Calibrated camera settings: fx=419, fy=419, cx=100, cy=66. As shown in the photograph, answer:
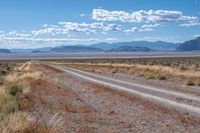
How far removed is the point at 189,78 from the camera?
33500mm

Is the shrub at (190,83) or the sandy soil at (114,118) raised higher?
the sandy soil at (114,118)

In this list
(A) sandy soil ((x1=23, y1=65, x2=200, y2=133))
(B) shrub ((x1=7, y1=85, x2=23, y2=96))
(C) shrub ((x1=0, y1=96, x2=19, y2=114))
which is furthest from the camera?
(B) shrub ((x1=7, y1=85, x2=23, y2=96))

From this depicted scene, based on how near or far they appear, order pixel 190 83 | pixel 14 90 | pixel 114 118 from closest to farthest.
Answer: pixel 114 118
pixel 14 90
pixel 190 83

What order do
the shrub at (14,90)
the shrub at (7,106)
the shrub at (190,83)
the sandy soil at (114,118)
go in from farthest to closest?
the shrub at (190,83), the shrub at (14,90), the shrub at (7,106), the sandy soil at (114,118)

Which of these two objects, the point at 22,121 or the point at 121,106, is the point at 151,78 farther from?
the point at 22,121

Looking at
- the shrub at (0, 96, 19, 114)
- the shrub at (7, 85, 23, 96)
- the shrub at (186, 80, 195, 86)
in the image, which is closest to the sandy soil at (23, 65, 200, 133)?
the shrub at (0, 96, 19, 114)

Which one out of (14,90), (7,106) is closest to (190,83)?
(14,90)

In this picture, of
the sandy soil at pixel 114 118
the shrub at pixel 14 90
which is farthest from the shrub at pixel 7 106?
the shrub at pixel 14 90

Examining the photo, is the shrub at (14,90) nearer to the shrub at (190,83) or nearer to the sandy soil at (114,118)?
the sandy soil at (114,118)

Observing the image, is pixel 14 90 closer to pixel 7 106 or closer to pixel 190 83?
pixel 7 106

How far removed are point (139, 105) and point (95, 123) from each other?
5.32m

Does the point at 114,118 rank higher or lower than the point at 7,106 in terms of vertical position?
lower

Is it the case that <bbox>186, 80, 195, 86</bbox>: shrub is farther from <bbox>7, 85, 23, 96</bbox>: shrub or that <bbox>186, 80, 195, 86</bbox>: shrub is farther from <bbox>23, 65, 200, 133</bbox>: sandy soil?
<bbox>7, 85, 23, 96</bbox>: shrub

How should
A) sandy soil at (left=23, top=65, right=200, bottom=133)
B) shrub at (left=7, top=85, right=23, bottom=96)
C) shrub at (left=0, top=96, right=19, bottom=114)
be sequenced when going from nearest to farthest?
1. sandy soil at (left=23, top=65, right=200, bottom=133)
2. shrub at (left=0, top=96, right=19, bottom=114)
3. shrub at (left=7, top=85, right=23, bottom=96)
